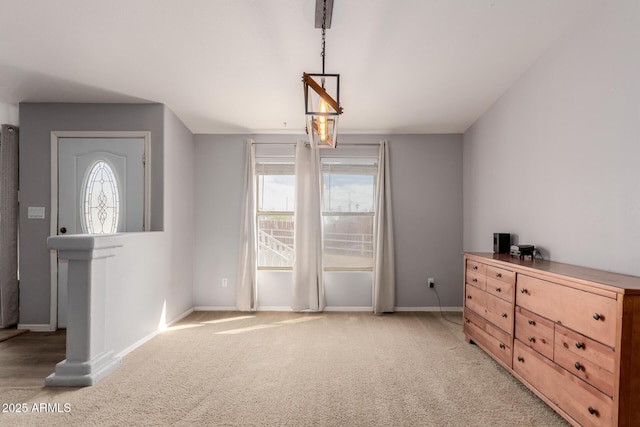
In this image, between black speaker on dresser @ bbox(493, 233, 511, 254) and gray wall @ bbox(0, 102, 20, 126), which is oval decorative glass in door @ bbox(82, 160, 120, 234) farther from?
black speaker on dresser @ bbox(493, 233, 511, 254)

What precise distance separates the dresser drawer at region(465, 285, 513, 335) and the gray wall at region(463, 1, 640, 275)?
1.92 feet

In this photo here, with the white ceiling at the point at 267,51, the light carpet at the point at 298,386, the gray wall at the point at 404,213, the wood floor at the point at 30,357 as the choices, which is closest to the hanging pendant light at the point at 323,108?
the white ceiling at the point at 267,51

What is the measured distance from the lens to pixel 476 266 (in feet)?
10.8

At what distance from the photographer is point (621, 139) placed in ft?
6.91

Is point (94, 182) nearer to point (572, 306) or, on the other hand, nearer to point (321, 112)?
point (321, 112)

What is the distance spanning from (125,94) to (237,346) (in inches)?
114

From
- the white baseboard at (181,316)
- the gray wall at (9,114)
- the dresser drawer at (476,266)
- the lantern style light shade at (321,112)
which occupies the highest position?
the gray wall at (9,114)

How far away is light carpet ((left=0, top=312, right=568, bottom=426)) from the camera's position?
2143mm

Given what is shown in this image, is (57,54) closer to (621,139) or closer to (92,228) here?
(92,228)

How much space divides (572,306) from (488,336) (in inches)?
46.1

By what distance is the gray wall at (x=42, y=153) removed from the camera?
3885 mm

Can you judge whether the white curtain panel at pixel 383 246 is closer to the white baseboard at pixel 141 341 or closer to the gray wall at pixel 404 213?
the gray wall at pixel 404 213

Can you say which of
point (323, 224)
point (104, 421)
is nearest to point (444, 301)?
point (323, 224)

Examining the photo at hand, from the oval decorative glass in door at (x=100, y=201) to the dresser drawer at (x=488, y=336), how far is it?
13.1 ft
